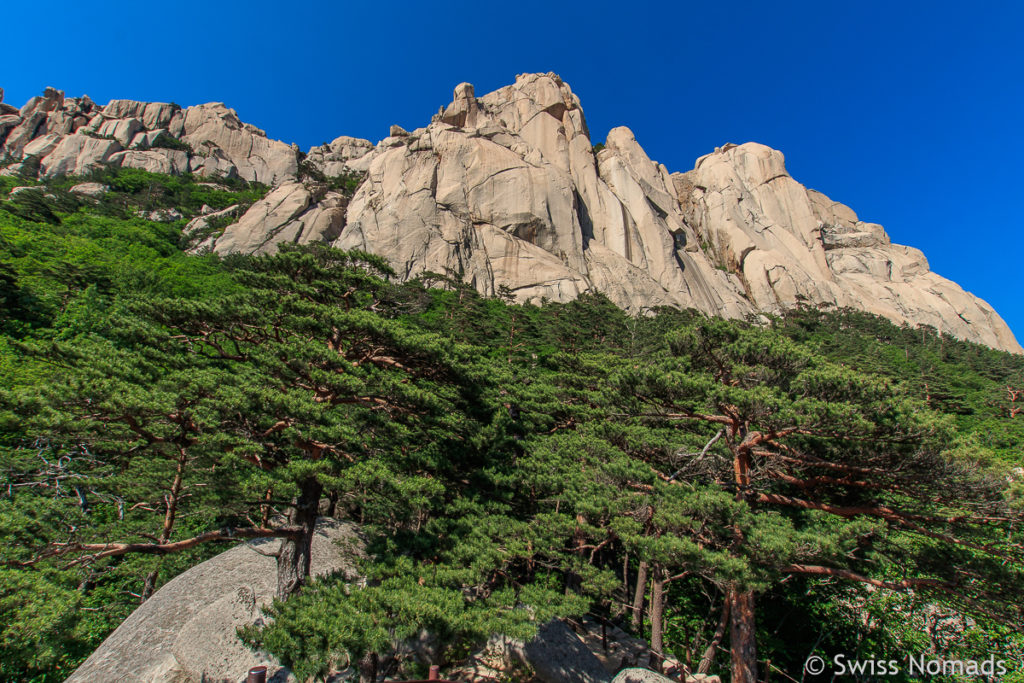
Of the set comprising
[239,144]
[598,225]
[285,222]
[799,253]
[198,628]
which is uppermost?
[239,144]

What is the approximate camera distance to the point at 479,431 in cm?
827

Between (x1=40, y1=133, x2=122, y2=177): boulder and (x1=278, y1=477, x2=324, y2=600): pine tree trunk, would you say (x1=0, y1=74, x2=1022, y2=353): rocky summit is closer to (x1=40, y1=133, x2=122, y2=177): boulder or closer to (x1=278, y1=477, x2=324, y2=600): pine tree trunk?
(x1=40, y1=133, x2=122, y2=177): boulder

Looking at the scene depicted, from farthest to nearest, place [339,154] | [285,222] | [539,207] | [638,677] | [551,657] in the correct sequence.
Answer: [339,154] < [539,207] < [285,222] < [551,657] < [638,677]

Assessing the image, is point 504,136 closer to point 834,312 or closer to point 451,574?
point 834,312

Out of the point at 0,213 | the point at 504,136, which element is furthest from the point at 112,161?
the point at 504,136

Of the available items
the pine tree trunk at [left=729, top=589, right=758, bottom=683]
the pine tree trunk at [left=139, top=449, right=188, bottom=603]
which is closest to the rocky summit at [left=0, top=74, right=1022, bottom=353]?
the pine tree trunk at [left=139, top=449, right=188, bottom=603]

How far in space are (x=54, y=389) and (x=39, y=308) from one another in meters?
15.7

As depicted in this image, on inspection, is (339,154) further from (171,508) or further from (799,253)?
(171,508)

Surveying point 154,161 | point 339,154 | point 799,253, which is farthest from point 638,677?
point 339,154

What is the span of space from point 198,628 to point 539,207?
34034mm

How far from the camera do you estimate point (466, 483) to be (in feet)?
27.8

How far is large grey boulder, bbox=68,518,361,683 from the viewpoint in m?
5.66

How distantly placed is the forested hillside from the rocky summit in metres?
22.9

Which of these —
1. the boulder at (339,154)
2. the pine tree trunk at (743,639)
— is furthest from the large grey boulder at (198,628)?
the boulder at (339,154)
